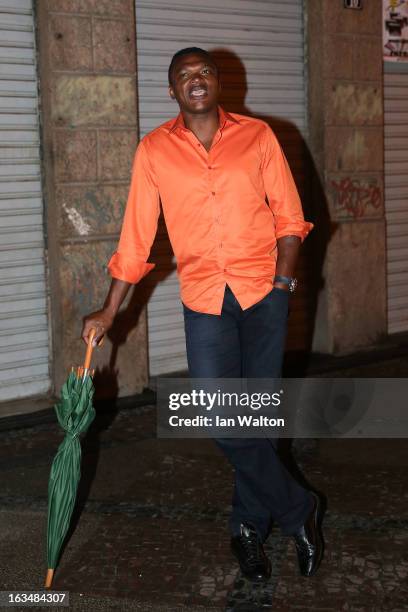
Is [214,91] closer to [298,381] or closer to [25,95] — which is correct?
[25,95]

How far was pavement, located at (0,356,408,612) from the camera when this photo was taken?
376cm

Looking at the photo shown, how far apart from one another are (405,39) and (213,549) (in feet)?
19.3

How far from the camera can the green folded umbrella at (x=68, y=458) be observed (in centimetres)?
369

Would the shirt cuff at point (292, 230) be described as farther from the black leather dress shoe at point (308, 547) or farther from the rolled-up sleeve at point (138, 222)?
the black leather dress shoe at point (308, 547)

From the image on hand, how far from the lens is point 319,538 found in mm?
3961

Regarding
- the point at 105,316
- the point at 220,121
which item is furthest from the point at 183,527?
Result: the point at 220,121

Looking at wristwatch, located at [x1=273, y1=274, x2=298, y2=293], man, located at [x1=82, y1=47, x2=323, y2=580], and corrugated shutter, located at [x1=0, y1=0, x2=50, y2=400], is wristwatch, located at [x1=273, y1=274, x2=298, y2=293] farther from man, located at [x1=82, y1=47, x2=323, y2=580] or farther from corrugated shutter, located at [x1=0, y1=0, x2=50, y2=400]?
corrugated shutter, located at [x1=0, y1=0, x2=50, y2=400]

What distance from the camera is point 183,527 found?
4457 millimetres

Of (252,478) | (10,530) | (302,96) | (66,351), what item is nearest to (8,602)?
(10,530)

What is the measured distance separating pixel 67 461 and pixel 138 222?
1034 mm

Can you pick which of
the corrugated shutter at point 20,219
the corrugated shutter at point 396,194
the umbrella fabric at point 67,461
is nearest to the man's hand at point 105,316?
the umbrella fabric at point 67,461

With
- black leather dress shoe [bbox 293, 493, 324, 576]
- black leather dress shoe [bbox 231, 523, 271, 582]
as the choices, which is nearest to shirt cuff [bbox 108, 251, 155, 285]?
black leather dress shoe [bbox 231, 523, 271, 582]

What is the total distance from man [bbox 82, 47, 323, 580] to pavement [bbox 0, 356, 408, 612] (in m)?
0.19

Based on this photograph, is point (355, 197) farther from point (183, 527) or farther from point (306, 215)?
point (183, 527)
